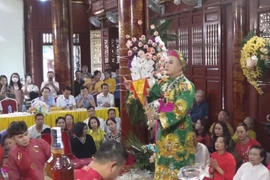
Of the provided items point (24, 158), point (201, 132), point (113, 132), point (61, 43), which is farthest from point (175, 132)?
point (61, 43)

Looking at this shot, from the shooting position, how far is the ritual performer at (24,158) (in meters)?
2.94

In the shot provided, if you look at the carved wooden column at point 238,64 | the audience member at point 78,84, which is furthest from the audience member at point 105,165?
the audience member at point 78,84

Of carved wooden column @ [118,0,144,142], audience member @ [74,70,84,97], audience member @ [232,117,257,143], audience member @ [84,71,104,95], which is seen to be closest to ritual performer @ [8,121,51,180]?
carved wooden column @ [118,0,144,142]

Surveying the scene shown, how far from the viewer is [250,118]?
19.6ft

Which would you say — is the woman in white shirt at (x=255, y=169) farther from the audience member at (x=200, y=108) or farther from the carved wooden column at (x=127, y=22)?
the audience member at (x=200, y=108)

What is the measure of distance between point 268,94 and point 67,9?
15.0 feet

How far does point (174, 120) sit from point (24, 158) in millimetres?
1092

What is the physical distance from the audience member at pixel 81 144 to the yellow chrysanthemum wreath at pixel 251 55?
2326 mm

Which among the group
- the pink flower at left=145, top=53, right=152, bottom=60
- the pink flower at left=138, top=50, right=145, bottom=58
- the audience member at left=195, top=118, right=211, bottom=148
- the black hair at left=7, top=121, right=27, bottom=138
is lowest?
the audience member at left=195, top=118, right=211, bottom=148

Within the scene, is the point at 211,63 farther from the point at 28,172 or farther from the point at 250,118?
the point at 28,172

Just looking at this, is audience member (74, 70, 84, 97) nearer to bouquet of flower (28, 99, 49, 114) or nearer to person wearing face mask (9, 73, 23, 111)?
person wearing face mask (9, 73, 23, 111)

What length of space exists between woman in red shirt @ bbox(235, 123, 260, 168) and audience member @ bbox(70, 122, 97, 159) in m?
1.74

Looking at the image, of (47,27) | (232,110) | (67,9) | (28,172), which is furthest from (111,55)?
(28,172)

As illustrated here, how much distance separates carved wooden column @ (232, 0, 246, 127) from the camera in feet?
20.8
